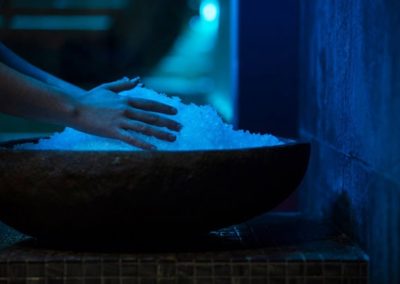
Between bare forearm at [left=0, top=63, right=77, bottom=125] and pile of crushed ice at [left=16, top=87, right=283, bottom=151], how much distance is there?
2.8 inches

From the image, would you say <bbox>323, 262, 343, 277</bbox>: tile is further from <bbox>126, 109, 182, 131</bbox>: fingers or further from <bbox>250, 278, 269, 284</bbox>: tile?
<bbox>126, 109, 182, 131</bbox>: fingers

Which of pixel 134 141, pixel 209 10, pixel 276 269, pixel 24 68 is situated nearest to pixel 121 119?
pixel 134 141

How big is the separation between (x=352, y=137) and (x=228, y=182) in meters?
0.42

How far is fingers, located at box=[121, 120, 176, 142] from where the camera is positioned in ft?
4.25

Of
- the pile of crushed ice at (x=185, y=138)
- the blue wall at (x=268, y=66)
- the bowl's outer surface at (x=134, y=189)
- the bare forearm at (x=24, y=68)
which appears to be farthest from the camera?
the blue wall at (x=268, y=66)

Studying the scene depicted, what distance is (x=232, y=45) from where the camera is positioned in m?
3.36

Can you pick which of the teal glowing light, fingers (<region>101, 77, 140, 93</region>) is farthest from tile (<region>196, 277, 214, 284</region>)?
the teal glowing light

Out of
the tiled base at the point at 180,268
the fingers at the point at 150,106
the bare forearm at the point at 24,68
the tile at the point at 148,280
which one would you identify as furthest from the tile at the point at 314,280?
the bare forearm at the point at 24,68

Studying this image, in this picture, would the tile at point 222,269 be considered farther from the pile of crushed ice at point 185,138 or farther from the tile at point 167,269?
the pile of crushed ice at point 185,138

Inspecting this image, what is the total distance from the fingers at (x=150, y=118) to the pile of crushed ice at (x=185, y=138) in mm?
29

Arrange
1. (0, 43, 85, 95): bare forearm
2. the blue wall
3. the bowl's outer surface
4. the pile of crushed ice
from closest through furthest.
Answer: the bowl's outer surface → the pile of crushed ice → (0, 43, 85, 95): bare forearm → the blue wall

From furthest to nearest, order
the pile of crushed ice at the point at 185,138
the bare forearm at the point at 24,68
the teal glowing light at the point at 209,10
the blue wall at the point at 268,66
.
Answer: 1. the teal glowing light at the point at 209,10
2. the blue wall at the point at 268,66
3. the bare forearm at the point at 24,68
4. the pile of crushed ice at the point at 185,138

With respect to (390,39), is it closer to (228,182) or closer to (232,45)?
(228,182)

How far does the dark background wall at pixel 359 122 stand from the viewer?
4.27ft
